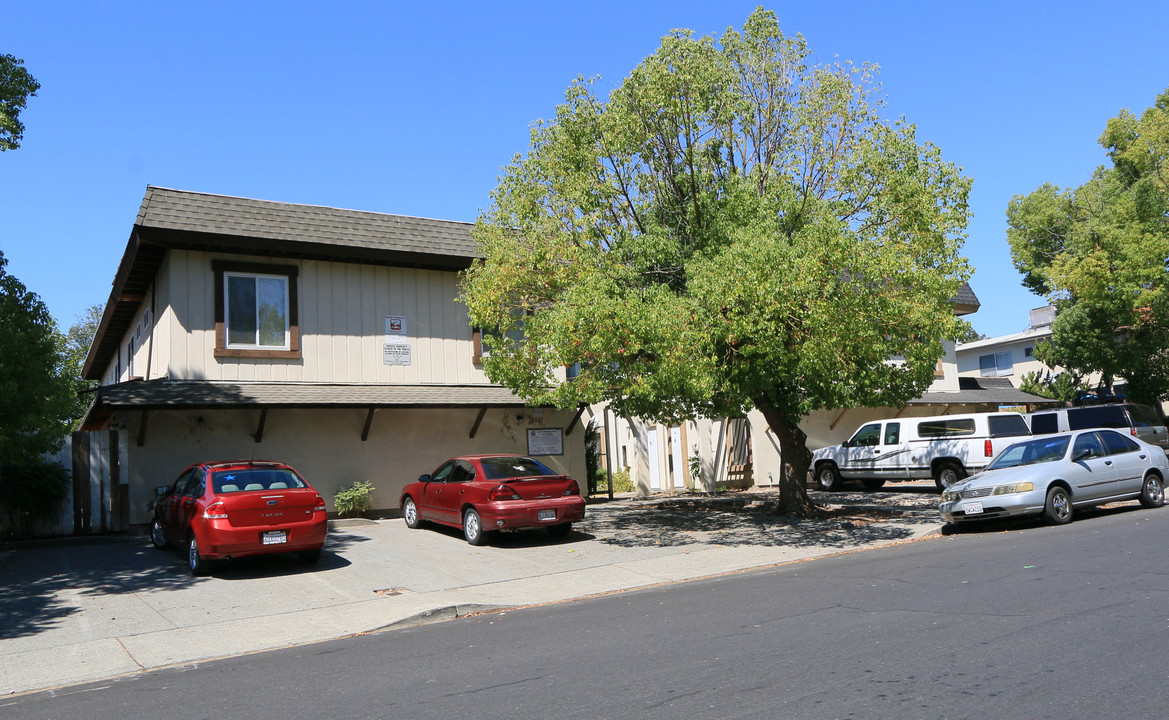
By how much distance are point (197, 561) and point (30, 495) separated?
5.39 m

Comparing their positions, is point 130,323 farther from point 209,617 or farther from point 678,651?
point 678,651

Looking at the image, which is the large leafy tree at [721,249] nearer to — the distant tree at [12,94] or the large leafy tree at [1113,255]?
the distant tree at [12,94]

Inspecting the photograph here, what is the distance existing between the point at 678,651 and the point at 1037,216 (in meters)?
31.2

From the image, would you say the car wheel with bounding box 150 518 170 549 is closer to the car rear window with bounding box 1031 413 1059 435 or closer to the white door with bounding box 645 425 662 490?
the white door with bounding box 645 425 662 490

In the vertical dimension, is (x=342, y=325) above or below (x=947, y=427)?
above

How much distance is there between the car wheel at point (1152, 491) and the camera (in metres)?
15.4

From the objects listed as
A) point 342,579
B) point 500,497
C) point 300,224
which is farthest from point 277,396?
point 342,579

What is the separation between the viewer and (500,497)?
13641 millimetres

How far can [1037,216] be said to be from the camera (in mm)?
32219

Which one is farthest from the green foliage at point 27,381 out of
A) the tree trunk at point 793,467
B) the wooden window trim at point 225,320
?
the tree trunk at point 793,467

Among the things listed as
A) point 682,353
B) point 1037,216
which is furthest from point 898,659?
point 1037,216

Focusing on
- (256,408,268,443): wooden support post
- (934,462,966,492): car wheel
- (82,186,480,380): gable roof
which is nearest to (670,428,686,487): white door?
(934,462,966,492): car wheel

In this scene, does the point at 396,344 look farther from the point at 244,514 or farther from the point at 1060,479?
the point at 1060,479

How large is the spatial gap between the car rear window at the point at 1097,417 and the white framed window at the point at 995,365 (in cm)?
2272
